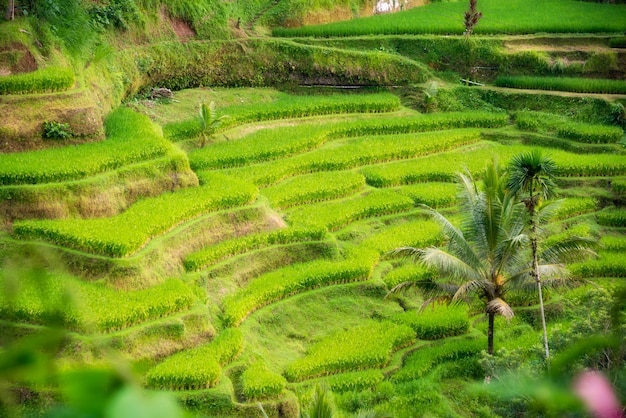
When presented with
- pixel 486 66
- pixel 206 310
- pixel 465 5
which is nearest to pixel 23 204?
pixel 206 310

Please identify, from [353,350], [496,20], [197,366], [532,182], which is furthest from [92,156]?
[496,20]

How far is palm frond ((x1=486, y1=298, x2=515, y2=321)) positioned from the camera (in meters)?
12.6

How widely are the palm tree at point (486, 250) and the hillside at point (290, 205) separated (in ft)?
0.15

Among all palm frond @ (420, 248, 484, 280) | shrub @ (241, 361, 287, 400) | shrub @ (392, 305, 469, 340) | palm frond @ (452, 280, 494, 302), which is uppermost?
palm frond @ (420, 248, 484, 280)

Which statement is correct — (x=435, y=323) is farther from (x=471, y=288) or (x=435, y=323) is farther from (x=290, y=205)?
(x=290, y=205)

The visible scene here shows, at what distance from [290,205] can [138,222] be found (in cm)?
354

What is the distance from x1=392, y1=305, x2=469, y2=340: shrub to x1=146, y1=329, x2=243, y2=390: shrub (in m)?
2.97

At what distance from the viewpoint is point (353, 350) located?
1288 centimetres

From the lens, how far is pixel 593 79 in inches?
887

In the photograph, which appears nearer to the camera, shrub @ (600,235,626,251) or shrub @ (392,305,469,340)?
shrub @ (392,305,469,340)

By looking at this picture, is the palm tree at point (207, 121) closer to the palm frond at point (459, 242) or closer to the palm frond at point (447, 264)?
the palm frond at point (459, 242)

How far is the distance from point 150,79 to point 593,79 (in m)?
11.0

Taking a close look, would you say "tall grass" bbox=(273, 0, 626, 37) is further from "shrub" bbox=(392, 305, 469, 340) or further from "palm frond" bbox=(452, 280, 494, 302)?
"palm frond" bbox=(452, 280, 494, 302)

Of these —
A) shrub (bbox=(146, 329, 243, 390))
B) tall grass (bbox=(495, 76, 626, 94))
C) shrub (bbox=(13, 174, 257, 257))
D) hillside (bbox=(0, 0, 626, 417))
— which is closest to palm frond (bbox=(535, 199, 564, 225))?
hillside (bbox=(0, 0, 626, 417))
